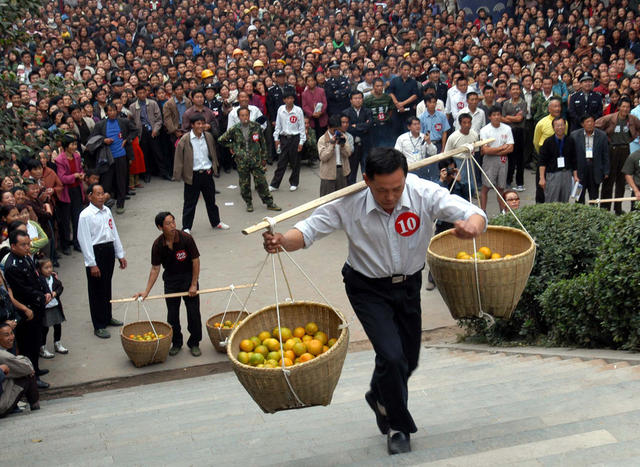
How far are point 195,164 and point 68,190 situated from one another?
194cm

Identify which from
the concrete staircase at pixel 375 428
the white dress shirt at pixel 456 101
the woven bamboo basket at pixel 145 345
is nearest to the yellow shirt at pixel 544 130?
the white dress shirt at pixel 456 101

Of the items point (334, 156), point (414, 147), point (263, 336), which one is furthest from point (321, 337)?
point (334, 156)

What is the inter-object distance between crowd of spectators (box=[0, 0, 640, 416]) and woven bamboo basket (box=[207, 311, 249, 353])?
5.85 feet

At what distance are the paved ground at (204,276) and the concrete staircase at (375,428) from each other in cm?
141

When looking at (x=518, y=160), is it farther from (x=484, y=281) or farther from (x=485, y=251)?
(x=484, y=281)

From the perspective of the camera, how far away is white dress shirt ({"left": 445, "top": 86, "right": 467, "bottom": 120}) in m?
14.3

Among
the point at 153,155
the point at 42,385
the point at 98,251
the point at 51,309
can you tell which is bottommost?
the point at 42,385

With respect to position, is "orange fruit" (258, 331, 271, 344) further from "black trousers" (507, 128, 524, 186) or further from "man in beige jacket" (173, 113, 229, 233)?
"black trousers" (507, 128, 524, 186)

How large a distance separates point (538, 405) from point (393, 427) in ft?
3.41

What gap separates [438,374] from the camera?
668 cm

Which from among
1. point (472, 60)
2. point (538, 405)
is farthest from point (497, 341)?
point (472, 60)

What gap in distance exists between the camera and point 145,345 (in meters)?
8.45

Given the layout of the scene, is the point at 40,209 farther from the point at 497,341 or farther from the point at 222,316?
the point at 497,341

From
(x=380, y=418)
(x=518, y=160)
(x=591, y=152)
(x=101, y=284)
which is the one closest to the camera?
(x=380, y=418)
